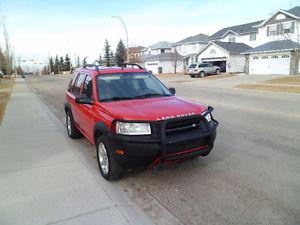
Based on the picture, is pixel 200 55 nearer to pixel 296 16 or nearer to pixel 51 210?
pixel 296 16

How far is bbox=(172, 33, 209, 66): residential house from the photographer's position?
55.8m

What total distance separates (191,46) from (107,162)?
56474mm

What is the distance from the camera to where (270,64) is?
34.6 metres

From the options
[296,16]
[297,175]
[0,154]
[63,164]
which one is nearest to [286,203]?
[297,175]

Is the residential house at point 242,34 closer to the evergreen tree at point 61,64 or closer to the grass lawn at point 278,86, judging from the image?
the grass lawn at point 278,86

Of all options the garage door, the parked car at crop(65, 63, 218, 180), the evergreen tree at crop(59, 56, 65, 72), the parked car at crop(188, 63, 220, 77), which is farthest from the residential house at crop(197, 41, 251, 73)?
the evergreen tree at crop(59, 56, 65, 72)

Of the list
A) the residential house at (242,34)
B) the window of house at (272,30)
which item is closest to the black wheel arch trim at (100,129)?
the window of house at (272,30)

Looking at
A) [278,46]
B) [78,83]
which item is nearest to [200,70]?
[278,46]

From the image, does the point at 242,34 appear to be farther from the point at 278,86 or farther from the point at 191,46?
the point at 278,86

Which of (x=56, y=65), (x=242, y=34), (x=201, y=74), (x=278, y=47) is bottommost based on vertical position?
(x=201, y=74)

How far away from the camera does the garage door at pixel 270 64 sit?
1300 inches

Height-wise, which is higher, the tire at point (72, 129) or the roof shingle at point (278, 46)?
the roof shingle at point (278, 46)

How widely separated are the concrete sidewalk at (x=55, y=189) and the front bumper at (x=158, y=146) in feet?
1.98

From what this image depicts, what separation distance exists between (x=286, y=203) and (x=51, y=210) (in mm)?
3120
